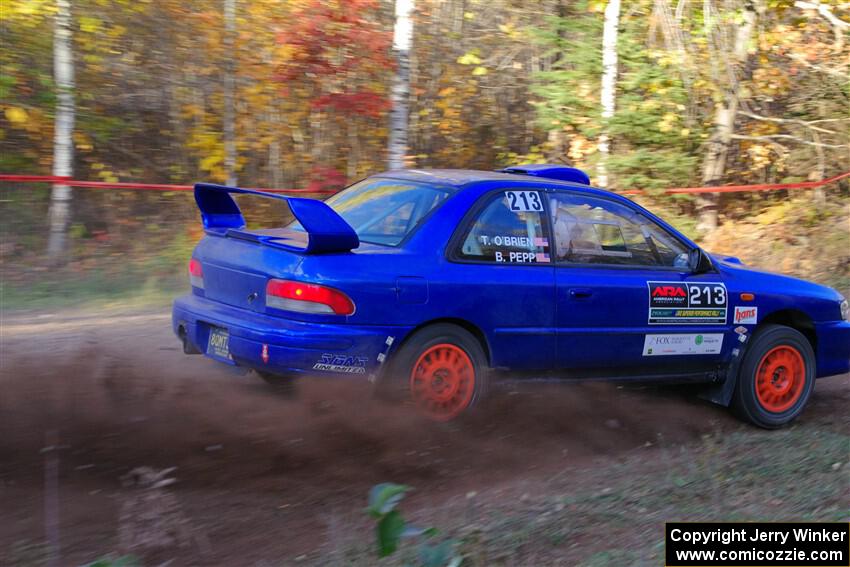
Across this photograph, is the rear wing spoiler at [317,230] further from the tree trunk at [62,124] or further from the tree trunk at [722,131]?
the tree trunk at [722,131]

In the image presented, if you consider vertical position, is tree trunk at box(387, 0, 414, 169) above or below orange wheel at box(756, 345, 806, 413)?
above

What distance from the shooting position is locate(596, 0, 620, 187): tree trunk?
44.3 ft

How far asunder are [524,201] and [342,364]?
160cm

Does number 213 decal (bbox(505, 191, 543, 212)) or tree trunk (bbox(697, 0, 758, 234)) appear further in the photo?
tree trunk (bbox(697, 0, 758, 234))

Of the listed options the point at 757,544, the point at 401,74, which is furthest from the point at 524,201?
the point at 401,74

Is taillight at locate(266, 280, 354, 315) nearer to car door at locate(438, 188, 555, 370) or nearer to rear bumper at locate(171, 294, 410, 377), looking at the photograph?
rear bumper at locate(171, 294, 410, 377)

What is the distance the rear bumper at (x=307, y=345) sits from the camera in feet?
16.5

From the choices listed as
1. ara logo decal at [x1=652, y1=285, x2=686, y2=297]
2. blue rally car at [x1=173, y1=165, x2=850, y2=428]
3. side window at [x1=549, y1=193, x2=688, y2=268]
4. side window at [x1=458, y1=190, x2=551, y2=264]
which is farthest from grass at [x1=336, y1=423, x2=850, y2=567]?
side window at [x1=458, y1=190, x2=551, y2=264]

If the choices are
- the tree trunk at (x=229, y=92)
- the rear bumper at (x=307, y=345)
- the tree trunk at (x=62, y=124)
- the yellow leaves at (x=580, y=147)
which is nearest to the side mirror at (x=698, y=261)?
the rear bumper at (x=307, y=345)

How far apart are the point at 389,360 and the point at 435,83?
1039 cm

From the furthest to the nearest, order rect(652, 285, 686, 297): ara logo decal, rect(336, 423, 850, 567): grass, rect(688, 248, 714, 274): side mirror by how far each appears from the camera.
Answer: rect(688, 248, 714, 274): side mirror → rect(652, 285, 686, 297): ara logo decal → rect(336, 423, 850, 567): grass

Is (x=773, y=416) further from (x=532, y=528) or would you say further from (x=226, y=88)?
(x=226, y=88)

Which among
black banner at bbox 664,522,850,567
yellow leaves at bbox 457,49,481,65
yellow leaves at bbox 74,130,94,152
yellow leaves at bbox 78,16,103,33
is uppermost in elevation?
yellow leaves at bbox 457,49,481,65

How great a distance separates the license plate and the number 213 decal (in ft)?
6.22
